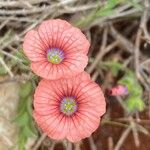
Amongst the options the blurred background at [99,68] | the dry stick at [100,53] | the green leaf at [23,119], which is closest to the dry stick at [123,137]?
the blurred background at [99,68]

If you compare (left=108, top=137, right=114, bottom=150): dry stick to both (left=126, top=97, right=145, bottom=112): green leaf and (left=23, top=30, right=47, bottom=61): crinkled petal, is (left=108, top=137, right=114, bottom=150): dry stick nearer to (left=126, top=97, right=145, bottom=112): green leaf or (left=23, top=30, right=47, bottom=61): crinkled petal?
(left=126, top=97, right=145, bottom=112): green leaf

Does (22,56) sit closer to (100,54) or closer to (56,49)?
(56,49)

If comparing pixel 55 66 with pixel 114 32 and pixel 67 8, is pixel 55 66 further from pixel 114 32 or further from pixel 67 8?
pixel 114 32

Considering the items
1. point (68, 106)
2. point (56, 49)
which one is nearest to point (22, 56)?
point (56, 49)

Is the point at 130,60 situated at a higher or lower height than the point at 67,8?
lower

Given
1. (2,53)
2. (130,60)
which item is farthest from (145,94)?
(2,53)

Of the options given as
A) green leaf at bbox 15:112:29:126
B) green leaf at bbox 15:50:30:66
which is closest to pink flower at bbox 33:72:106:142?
green leaf at bbox 15:50:30:66
